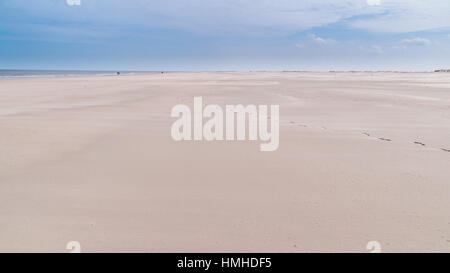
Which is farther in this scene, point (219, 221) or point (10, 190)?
point (10, 190)

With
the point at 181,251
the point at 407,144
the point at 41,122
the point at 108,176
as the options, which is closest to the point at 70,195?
the point at 108,176

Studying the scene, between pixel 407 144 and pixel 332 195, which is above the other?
pixel 407 144

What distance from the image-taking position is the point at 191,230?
343cm

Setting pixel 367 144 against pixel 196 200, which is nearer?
pixel 196 200

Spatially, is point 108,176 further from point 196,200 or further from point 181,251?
point 181,251

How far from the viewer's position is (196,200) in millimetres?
4137

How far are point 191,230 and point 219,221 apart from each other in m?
0.34

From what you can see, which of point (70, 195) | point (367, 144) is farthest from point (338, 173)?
point (70, 195)

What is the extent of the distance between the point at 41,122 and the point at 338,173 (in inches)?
303

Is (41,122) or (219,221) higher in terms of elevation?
(41,122)

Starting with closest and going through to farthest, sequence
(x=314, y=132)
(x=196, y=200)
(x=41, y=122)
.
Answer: (x=196, y=200) < (x=314, y=132) < (x=41, y=122)
